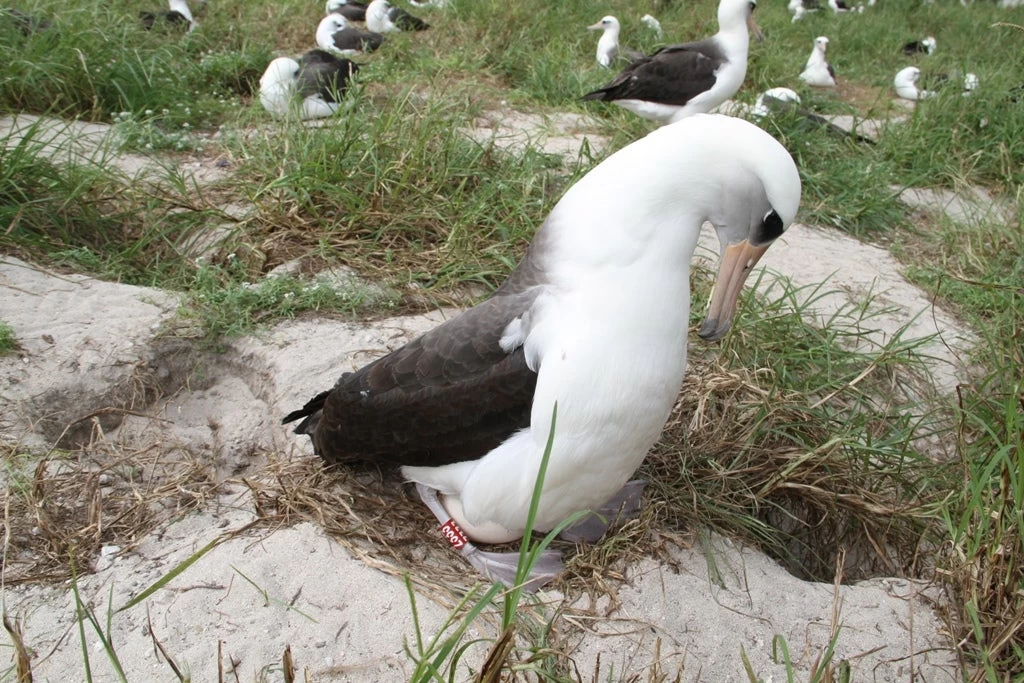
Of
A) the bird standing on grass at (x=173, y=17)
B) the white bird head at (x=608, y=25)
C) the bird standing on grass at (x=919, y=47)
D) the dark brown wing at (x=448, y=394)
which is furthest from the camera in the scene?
the bird standing on grass at (x=919, y=47)

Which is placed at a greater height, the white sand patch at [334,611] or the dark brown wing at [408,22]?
the white sand patch at [334,611]

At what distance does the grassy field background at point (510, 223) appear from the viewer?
10.1 ft

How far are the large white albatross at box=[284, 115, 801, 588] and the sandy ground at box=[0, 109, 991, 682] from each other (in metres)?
0.36

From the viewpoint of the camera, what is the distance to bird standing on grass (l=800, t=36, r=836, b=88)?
27.9 feet

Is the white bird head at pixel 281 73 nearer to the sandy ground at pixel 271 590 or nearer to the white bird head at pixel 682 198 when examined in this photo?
the sandy ground at pixel 271 590

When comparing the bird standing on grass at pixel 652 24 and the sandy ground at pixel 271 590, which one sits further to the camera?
the bird standing on grass at pixel 652 24

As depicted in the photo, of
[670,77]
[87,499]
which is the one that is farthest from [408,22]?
[87,499]

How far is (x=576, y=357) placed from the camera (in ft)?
7.72

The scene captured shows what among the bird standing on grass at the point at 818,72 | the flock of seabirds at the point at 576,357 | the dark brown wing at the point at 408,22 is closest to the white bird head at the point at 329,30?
the dark brown wing at the point at 408,22

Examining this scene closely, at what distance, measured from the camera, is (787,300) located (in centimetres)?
447

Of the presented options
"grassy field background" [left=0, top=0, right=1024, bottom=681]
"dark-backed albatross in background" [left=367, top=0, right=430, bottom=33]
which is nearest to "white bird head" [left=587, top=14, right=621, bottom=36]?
"grassy field background" [left=0, top=0, right=1024, bottom=681]

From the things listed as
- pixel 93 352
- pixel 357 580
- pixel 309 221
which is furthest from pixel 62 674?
pixel 309 221

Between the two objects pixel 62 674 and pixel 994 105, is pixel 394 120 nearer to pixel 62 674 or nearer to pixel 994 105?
pixel 62 674

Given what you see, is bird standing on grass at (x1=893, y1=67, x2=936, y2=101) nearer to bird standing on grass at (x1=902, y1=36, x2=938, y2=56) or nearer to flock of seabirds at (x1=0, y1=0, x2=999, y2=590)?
bird standing on grass at (x1=902, y1=36, x2=938, y2=56)
